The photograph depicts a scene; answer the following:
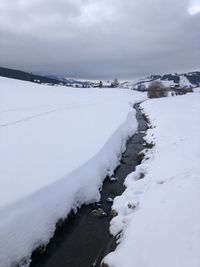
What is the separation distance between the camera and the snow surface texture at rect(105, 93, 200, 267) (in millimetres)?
7387

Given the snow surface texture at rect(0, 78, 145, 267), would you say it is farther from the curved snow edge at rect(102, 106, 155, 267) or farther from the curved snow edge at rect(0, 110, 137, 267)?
the curved snow edge at rect(102, 106, 155, 267)

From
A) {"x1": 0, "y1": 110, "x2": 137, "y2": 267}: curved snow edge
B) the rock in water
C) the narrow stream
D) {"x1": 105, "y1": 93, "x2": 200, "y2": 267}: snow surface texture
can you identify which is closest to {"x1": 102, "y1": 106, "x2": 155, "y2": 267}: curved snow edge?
{"x1": 105, "y1": 93, "x2": 200, "y2": 267}: snow surface texture

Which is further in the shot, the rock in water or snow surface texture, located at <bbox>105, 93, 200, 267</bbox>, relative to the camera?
the rock in water

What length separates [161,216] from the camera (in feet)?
30.3

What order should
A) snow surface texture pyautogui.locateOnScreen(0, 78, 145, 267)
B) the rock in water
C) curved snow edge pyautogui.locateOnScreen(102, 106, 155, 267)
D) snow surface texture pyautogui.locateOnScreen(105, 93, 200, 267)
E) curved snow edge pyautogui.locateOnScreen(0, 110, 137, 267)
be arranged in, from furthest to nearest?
the rock in water
curved snow edge pyautogui.locateOnScreen(102, 106, 155, 267)
snow surface texture pyautogui.locateOnScreen(0, 78, 145, 267)
curved snow edge pyautogui.locateOnScreen(0, 110, 137, 267)
snow surface texture pyautogui.locateOnScreen(105, 93, 200, 267)

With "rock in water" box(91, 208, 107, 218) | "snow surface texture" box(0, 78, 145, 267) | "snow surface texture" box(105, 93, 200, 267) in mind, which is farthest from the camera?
"rock in water" box(91, 208, 107, 218)

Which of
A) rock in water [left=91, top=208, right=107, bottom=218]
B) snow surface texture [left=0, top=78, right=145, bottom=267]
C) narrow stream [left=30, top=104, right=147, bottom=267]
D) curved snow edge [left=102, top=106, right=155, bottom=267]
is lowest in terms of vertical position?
narrow stream [left=30, top=104, right=147, bottom=267]

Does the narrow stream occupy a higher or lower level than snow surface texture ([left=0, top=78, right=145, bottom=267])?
lower

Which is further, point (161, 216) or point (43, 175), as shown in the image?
point (43, 175)

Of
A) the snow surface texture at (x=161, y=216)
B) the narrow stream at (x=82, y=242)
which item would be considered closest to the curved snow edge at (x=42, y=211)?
the narrow stream at (x=82, y=242)

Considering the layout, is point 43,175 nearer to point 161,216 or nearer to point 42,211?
point 42,211

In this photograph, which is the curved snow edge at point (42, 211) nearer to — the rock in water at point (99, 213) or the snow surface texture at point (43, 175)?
the snow surface texture at point (43, 175)

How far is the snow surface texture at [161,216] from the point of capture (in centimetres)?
739

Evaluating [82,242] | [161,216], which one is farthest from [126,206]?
[161,216]
